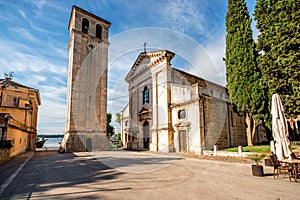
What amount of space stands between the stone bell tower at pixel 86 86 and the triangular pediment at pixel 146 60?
4.57 m

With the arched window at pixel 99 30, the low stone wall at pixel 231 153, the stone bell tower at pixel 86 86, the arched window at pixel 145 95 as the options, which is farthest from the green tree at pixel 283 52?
the arched window at pixel 99 30

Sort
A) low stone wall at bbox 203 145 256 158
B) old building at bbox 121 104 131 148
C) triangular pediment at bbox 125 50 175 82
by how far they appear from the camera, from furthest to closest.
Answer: old building at bbox 121 104 131 148
triangular pediment at bbox 125 50 175 82
low stone wall at bbox 203 145 256 158

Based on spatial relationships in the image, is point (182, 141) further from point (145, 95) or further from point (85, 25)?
point (85, 25)

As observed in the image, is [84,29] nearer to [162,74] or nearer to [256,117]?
[162,74]

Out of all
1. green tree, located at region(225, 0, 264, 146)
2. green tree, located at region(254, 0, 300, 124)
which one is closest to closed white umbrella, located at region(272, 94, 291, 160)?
green tree, located at region(254, 0, 300, 124)

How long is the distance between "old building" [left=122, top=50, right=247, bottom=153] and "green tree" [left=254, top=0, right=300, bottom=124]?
4852 millimetres

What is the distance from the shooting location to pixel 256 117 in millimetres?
13766

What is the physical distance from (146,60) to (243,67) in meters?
12.4

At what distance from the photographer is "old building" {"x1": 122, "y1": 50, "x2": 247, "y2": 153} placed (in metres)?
15.9

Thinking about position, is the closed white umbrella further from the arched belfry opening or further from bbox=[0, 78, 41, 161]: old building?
the arched belfry opening

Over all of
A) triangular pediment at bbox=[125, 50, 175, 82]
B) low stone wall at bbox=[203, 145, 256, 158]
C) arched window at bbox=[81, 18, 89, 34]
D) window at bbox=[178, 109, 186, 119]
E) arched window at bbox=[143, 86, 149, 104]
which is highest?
arched window at bbox=[81, 18, 89, 34]

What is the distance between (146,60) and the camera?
23.5 meters

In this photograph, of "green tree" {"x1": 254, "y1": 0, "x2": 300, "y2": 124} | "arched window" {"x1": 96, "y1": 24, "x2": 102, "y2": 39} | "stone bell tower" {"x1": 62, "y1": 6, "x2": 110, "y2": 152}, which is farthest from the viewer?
"arched window" {"x1": 96, "y1": 24, "x2": 102, "y2": 39}

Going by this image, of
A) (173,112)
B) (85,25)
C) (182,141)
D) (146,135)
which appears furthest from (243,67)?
(85,25)
